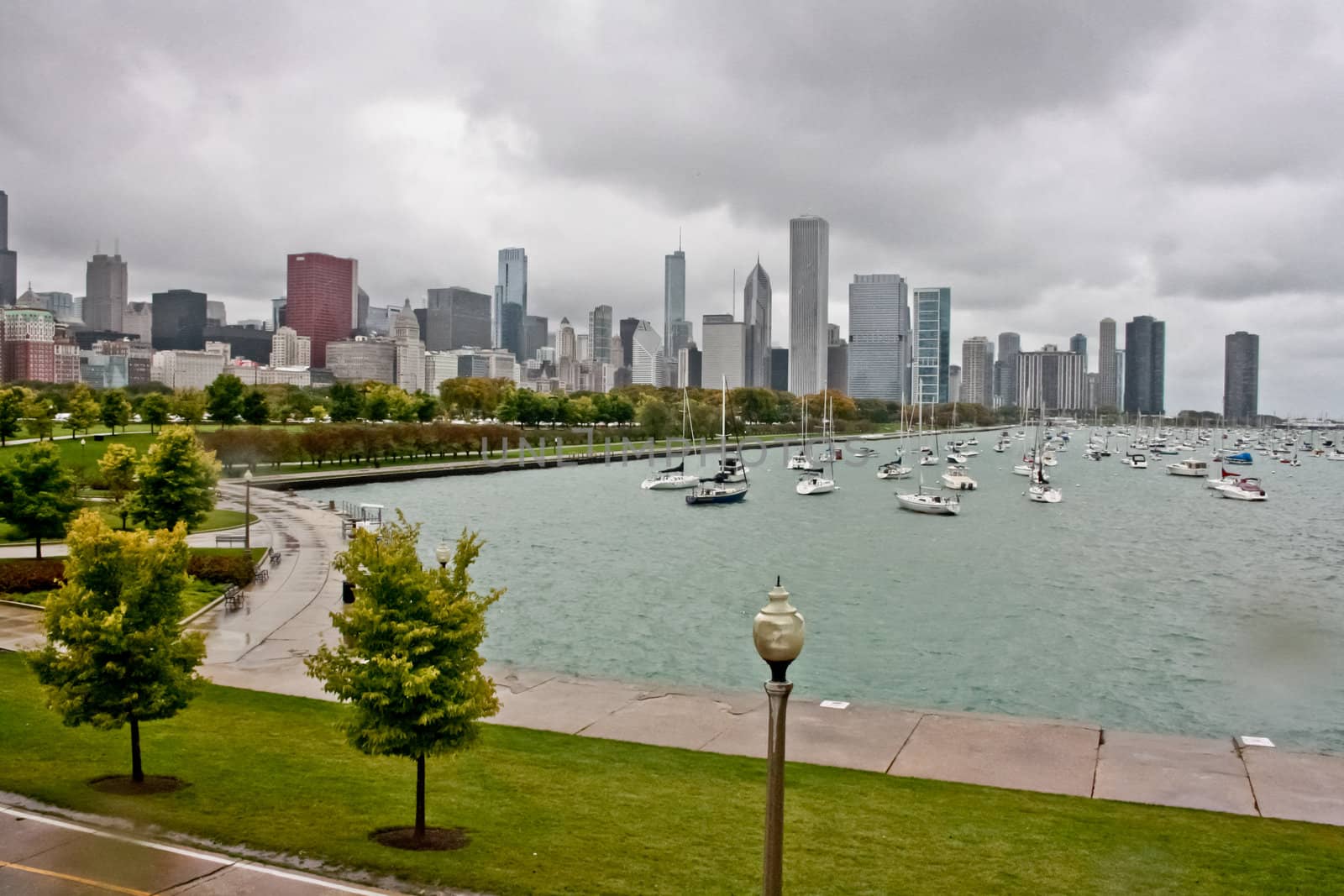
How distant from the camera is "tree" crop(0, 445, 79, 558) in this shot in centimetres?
3850

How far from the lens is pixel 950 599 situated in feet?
156

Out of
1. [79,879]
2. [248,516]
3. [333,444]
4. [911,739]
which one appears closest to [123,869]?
[79,879]

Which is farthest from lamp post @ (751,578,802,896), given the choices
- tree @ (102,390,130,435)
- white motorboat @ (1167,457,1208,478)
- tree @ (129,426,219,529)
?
white motorboat @ (1167,457,1208,478)

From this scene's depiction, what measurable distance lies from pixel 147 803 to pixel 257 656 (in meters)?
12.8

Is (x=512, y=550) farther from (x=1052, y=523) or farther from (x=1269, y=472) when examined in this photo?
(x=1269, y=472)

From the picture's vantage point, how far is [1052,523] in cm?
8425

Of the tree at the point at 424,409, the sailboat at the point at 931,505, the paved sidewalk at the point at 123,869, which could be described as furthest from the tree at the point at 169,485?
the tree at the point at 424,409

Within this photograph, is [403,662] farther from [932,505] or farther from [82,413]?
[82,413]

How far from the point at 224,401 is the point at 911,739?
12277cm

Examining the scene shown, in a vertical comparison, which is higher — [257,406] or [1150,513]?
[257,406]

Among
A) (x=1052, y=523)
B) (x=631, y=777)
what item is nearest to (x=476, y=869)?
(x=631, y=777)

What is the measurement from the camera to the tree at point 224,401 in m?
126

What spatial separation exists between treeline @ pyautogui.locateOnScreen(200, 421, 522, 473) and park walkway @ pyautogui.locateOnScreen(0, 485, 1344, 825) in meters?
74.7

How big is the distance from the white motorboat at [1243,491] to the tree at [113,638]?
12112 centimetres
